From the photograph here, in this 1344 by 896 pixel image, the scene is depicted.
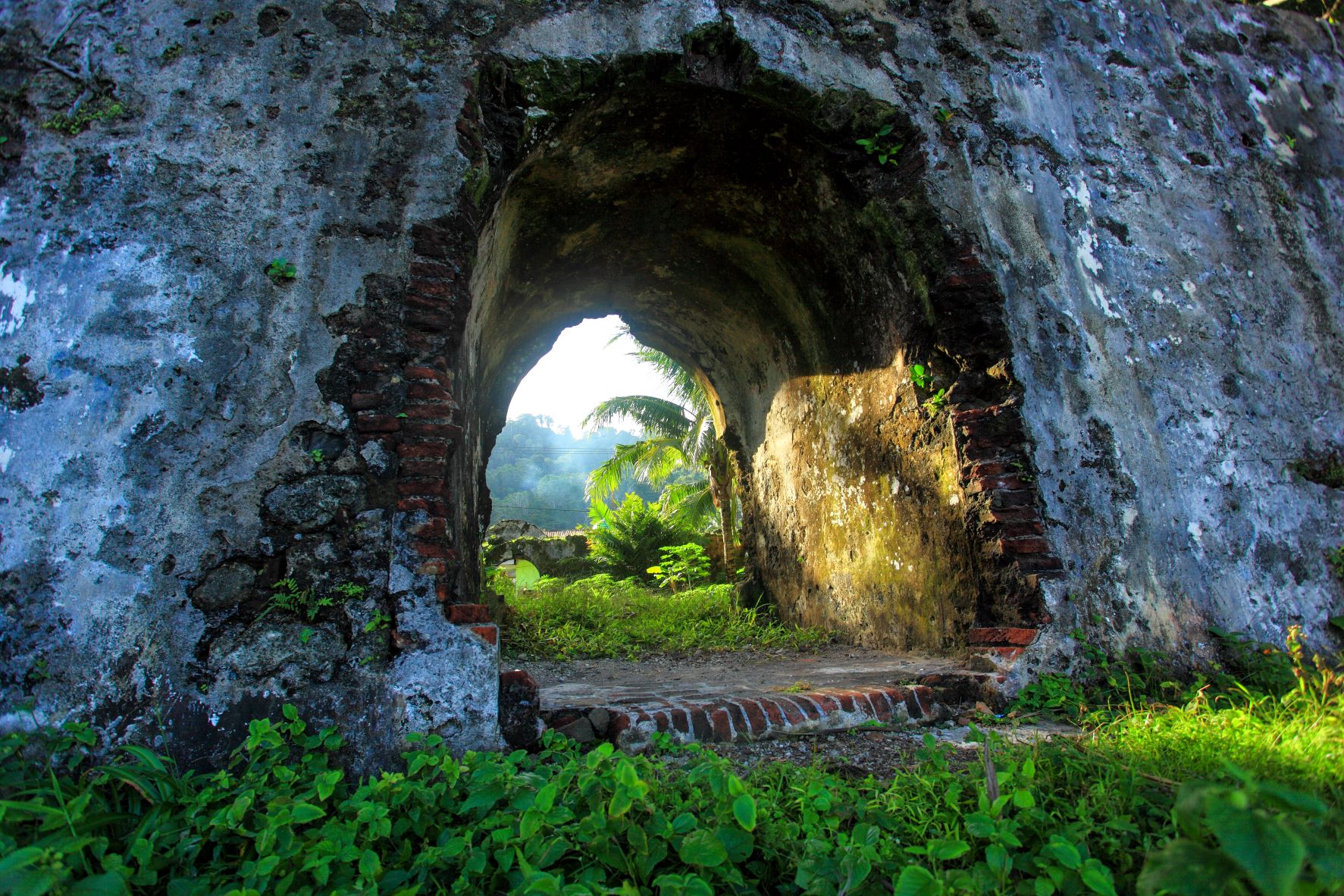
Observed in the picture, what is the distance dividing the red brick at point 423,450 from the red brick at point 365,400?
0.18 m

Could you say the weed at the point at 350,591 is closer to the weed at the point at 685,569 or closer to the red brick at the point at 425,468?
the red brick at the point at 425,468

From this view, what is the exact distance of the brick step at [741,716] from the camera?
2602 millimetres

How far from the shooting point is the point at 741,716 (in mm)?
2711

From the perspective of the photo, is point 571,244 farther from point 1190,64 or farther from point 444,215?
point 1190,64

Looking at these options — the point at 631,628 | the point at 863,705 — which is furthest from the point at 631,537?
the point at 863,705

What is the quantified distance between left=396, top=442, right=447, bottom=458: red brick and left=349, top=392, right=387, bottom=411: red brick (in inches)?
7.2

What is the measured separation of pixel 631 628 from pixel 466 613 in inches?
128

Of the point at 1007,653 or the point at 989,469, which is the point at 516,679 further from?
the point at 989,469

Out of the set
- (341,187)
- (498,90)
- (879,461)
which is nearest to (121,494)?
(341,187)

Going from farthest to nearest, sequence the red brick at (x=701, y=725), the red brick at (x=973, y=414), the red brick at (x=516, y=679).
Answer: the red brick at (x=973, y=414) < the red brick at (x=701, y=725) < the red brick at (x=516, y=679)

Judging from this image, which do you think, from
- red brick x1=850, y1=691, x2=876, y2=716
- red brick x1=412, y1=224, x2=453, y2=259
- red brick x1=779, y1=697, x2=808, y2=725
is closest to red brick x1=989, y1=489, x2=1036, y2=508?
red brick x1=850, y1=691, x2=876, y2=716

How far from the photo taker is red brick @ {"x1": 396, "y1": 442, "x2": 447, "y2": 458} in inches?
106

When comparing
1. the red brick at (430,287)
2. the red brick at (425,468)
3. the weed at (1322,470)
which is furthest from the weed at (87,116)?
the weed at (1322,470)

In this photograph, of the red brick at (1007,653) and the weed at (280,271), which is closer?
the weed at (280,271)
